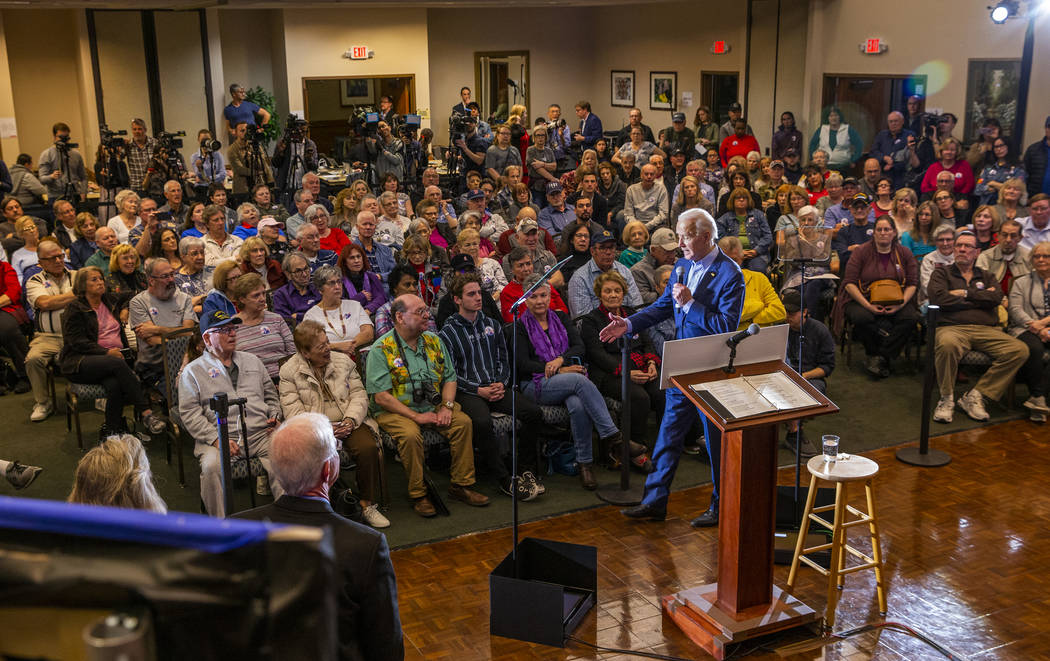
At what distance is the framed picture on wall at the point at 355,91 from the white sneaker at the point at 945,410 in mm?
11332

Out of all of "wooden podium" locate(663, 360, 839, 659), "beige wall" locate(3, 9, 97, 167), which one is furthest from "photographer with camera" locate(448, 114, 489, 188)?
"wooden podium" locate(663, 360, 839, 659)

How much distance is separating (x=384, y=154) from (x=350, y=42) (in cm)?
522

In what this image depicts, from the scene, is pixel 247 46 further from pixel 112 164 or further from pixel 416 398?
pixel 416 398

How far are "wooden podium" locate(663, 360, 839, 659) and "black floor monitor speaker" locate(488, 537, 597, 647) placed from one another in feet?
1.37

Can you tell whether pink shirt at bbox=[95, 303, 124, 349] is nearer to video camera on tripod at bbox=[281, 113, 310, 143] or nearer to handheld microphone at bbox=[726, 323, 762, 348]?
handheld microphone at bbox=[726, 323, 762, 348]

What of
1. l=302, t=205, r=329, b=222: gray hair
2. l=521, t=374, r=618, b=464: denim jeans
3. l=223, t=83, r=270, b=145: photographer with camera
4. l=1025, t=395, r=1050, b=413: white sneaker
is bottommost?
l=1025, t=395, r=1050, b=413: white sneaker

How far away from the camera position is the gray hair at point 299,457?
2.34m

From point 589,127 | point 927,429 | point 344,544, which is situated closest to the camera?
point 344,544

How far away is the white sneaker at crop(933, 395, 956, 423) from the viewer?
6.11m

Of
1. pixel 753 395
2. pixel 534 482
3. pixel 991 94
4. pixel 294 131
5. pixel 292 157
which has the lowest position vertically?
pixel 534 482

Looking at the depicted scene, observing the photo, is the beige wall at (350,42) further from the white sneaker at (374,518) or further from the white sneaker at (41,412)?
the white sneaker at (374,518)

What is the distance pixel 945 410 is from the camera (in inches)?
242

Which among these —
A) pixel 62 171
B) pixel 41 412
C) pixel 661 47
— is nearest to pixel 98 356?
pixel 41 412

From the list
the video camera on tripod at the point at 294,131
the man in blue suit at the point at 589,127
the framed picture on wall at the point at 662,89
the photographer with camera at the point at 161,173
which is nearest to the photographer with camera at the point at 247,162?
the video camera on tripod at the point at 294,131
